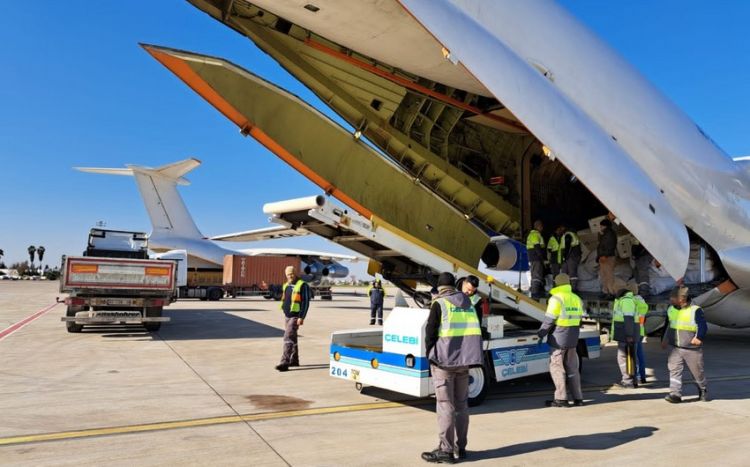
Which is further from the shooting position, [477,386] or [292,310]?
[292,310]

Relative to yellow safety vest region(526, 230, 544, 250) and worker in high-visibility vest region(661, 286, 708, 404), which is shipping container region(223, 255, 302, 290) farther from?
worker in high-visibility vest region(661, 286, 708, 404)

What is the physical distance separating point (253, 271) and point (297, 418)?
26.0 m

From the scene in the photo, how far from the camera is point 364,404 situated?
21.4 ft

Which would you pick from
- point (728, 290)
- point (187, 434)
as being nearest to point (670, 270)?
point (728, 290)

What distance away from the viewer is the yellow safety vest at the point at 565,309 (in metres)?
6.68

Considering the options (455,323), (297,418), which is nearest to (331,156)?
(297,418)

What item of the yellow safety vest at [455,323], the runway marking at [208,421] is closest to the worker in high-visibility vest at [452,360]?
the yellow safety vest at [455,323]

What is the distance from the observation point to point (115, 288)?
12172mm

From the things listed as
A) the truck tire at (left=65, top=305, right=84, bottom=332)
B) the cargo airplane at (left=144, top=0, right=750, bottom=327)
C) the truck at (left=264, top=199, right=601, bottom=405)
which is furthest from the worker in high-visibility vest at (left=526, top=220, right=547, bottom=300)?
the truck tire at (left=65, top=305, right=84, bottom=332)

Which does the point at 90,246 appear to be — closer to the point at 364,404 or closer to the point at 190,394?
the point at 190,394

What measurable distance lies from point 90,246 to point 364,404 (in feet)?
37.9

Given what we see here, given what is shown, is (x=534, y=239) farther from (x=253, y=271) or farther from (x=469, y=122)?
(x=253, y=271)

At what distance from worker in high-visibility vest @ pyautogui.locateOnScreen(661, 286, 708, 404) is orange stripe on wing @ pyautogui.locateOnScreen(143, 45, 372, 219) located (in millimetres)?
4362

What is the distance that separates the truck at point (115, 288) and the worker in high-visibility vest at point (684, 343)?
406 inches
